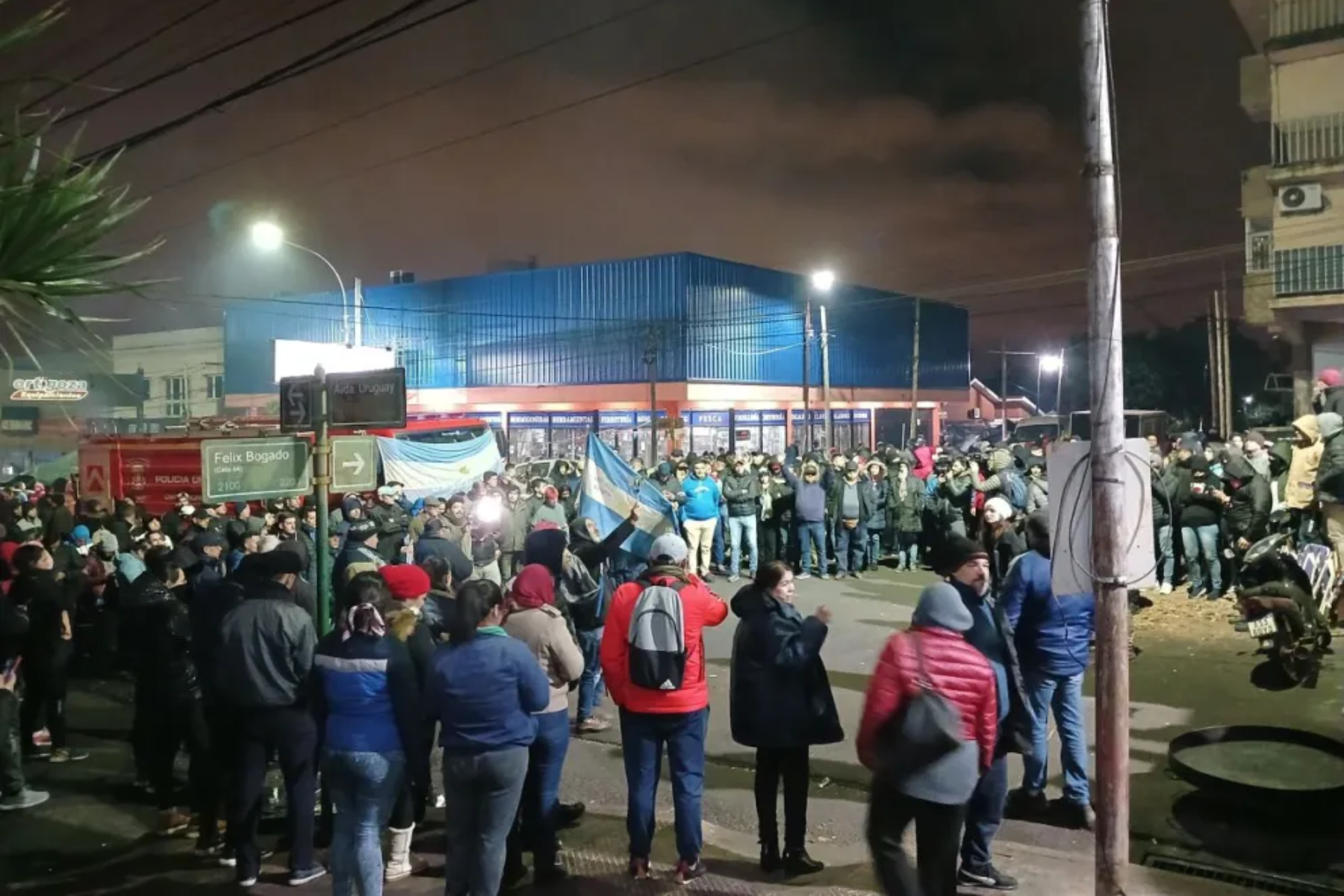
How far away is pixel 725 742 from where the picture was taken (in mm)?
8234

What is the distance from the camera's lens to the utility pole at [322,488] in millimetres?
6762

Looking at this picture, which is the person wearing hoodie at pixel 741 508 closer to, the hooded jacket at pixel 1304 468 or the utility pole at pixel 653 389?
the hooded jacket at pixel 1304 468

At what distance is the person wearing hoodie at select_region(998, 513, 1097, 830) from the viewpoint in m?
6.21

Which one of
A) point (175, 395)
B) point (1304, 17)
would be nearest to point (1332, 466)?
point (1304, 17)

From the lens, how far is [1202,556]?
12.7 m

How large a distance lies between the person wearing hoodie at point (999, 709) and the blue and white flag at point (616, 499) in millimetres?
5309

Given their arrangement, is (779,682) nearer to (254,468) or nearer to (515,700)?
(515,700)

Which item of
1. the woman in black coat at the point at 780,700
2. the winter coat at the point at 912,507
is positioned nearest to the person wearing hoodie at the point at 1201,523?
the winter coat at the point at 912,507

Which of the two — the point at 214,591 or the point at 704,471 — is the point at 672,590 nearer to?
the point at 214,591

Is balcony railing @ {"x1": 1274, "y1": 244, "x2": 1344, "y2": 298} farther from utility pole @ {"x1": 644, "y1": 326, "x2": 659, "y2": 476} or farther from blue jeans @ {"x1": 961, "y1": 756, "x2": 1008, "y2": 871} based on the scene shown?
blue jeans @ {"x1": 961, "y1": 756, "x2": 1008, "y2": 871}

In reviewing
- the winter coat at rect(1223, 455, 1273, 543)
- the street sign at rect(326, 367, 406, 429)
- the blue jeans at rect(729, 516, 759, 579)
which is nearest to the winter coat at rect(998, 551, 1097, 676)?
the street sign at rect(326, 367, 406, 429)

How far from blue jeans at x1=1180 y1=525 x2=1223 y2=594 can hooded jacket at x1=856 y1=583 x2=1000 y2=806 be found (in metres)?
9.57

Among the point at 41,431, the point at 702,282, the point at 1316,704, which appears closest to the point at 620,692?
the point at 1316,704

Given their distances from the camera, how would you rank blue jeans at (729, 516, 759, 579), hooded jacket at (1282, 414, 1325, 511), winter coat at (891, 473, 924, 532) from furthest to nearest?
winter coat at (891, 473, 924, 532) < blue jeans at (729, 516, 759, 579) < hooded jacket at (1282, 414, 1325, 511)
